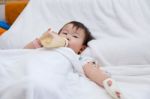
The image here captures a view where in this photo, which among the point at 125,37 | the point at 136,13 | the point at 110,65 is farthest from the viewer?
the point at 136,13

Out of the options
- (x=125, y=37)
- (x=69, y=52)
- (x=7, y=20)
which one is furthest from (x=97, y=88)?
(x=7, y=20)

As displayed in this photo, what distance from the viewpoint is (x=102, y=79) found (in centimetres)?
111

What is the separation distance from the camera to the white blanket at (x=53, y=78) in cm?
90

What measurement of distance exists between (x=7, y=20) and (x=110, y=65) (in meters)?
1.17

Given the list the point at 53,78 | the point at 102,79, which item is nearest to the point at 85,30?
the point at 102,79

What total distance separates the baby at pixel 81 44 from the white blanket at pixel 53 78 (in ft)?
0.12

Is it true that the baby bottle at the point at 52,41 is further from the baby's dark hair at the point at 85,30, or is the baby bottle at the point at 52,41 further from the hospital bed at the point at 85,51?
the baby's dark hair at the point at 85,30

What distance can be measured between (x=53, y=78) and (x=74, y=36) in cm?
45

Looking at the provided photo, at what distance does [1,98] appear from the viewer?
92cm

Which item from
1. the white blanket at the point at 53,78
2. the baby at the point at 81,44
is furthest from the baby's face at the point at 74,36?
the white blanket at the point at 53,78

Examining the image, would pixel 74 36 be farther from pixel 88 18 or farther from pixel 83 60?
pixel 88 18

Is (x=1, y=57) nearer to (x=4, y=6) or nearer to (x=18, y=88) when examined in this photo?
(x=18, y=88)

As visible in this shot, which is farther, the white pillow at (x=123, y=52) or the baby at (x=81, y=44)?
the white pillow at (x=123, y=52)

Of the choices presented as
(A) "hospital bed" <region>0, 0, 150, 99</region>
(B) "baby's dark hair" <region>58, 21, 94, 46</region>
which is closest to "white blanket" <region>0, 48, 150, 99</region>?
(A) "hospital bed" <region>0, 0, 150, 99</region>
